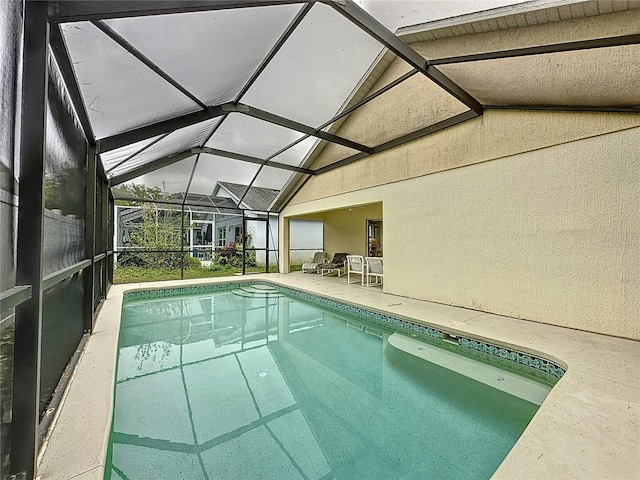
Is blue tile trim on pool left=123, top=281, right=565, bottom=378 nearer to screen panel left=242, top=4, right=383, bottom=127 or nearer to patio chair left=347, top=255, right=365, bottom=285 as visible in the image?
patio chair left=347, top=255, right=365, bottom=285

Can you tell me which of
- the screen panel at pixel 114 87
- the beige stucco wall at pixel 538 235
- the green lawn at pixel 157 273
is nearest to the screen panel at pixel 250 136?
the screen panel at pixel 114 87

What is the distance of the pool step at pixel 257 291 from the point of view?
7.91 metres

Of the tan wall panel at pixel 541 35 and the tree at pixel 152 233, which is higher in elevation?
the tan wall panel at pixel 541 35

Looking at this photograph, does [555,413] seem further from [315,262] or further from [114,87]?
[315,262]

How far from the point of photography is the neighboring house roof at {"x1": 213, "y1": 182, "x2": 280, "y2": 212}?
1014 centimetres

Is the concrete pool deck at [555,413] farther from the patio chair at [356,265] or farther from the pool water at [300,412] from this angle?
the patio chair at [356,265]

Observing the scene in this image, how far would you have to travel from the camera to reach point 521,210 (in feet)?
15.3

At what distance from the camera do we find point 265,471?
6.21ft

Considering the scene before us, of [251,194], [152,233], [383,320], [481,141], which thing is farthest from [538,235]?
[152,233]

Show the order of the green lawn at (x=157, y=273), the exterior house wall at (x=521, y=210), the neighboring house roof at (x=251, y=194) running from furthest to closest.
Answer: the neighboring house roof at (x=251, y=194), the green lawn at (x=157, y=273), the exterior house wall at (x=521, y=210)

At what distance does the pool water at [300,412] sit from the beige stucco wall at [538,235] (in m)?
2.14

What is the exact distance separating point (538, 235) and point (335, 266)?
22.8 feet

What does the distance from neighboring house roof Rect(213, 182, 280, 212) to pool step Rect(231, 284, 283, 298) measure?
3233mm

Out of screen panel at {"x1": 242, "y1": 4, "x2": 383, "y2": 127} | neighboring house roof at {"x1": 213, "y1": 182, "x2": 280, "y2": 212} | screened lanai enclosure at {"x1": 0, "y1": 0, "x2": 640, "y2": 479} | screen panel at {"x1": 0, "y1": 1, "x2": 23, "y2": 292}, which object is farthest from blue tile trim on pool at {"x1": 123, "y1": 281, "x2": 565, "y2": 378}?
screen panel at {"x1": 0, "y1": 1, "x2": 23, "y2": 292}
